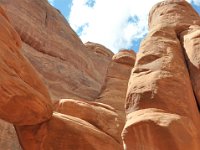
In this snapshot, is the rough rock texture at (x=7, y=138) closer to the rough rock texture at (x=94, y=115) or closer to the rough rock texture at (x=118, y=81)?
the rough rock texture at (x=94, y=115)

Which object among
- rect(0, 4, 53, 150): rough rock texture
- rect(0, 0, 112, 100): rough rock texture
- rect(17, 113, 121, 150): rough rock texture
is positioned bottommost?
rect(17, 113, 121, 150): rough rock texture

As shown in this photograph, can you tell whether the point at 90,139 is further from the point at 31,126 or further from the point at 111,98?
the point at 111,98

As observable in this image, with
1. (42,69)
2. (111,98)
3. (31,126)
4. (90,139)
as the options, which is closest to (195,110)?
(90,139)

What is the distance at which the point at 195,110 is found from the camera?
7.88 metres

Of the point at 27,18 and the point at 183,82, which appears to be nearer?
the point at 183,82

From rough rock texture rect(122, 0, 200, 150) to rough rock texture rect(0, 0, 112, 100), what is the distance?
938 cm

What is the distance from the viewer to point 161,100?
7.53 metres

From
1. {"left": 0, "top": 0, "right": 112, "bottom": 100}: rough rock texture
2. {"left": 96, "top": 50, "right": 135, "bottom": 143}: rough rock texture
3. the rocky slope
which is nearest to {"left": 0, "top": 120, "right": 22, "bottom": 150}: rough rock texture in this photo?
the rocky slope

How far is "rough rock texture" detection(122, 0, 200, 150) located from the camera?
22.3 ft

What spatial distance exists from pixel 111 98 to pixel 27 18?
827 centimetres

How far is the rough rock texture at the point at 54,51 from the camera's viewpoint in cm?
1955

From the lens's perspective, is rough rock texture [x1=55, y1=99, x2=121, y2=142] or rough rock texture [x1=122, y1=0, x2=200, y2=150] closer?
rough rock texture [x1=122, y1=0, x2=200, y2=150]

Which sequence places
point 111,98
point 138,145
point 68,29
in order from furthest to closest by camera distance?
point 68,29, point 111,98, point 138,145

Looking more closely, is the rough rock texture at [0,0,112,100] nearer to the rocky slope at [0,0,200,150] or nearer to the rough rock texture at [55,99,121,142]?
the rough rock texture at [55,99,121,142]
